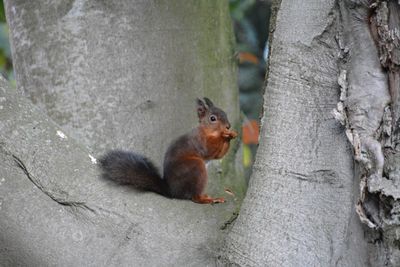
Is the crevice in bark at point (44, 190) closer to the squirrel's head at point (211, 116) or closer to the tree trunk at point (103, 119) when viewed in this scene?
the tree trunk at point (103, 119)

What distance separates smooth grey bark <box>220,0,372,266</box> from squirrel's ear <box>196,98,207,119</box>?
62cm

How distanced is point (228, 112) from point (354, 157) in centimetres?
85

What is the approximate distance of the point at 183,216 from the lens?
3.40 feet

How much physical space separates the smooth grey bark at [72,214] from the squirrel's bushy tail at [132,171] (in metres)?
0.04

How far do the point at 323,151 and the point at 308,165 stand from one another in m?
0.03

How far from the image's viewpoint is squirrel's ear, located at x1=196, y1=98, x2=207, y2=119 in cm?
160

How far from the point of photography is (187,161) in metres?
1.65

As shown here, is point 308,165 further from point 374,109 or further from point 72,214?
point 72,214

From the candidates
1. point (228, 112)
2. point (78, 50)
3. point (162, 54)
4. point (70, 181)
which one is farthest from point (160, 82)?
point (70, 181)

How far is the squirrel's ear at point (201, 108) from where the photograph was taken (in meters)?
1.60

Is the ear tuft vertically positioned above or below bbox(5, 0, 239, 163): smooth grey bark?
below

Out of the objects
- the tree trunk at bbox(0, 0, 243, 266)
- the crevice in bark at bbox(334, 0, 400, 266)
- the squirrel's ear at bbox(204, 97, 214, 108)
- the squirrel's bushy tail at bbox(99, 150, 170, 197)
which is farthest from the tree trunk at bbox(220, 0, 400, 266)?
the squirrel's ear at bbox(204, 97, 214, 108)

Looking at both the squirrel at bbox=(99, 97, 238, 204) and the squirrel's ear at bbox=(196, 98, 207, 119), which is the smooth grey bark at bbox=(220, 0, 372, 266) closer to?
the squirrel at bbox=(99, 97, 238, 204)

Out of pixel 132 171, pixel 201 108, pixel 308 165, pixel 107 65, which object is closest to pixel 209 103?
pixel 201 108
